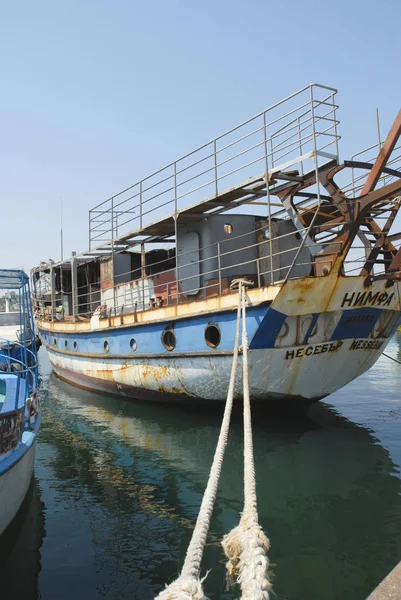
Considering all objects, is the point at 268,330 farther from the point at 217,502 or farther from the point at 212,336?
the point at 217,502

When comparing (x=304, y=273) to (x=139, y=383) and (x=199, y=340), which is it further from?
(x=139, y=383)

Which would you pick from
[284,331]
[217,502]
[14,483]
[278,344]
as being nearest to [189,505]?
[217,502]

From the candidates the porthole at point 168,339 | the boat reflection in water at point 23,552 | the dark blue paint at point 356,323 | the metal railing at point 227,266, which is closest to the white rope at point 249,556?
the boat reflection in water at point 23,552

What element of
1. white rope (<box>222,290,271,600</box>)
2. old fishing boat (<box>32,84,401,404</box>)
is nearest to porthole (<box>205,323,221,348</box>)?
old fishing boat (<box>32,84,401,404</box>)

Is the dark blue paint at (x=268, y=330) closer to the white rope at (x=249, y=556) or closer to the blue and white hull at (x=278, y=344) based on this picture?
the blue and white hull at (x=278, y=344)

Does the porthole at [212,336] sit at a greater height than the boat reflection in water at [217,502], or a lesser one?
greater

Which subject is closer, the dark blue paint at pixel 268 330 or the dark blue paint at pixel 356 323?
the dark blue paint at pixel 268 330

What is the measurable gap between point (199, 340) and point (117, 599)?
6.59 metres

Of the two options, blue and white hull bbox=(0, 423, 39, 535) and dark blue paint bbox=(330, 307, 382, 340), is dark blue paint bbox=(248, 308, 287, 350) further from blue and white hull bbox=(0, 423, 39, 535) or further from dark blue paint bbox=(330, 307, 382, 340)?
blue and white hull bbox=(0, 423, 39, 535)

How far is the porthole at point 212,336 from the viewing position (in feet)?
33.7

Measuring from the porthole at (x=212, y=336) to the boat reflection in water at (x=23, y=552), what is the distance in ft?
16.0

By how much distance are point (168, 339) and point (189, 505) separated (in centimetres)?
558

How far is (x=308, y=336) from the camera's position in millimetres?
9617

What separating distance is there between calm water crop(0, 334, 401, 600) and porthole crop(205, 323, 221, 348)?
5.91ft
